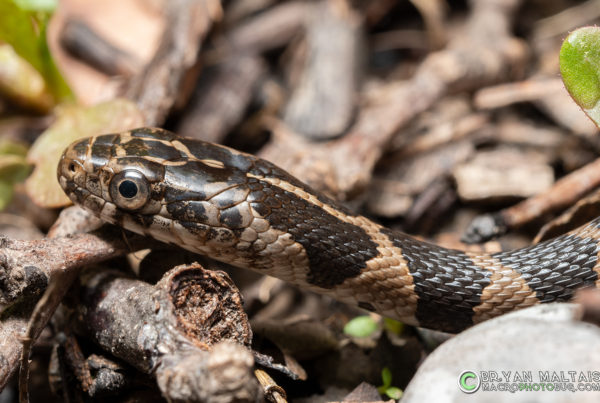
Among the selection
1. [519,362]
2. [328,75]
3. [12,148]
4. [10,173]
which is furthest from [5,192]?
[519,362]

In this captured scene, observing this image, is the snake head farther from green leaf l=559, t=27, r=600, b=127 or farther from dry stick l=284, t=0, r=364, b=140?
green leaf l=559, t=27, r=600, b=127

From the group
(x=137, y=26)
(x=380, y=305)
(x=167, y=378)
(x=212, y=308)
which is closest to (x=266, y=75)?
(x=137, y=26)

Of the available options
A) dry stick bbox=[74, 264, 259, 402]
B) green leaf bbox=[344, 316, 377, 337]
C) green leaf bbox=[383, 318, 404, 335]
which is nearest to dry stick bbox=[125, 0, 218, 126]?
dry stick bbox=[74, 264, 259, 402]

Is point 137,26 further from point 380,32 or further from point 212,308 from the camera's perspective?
point 212,308

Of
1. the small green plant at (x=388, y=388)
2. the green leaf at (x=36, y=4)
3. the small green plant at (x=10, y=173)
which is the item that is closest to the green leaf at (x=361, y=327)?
the small green plant at (x=388, y=388)

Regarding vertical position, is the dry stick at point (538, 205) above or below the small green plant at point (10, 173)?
above

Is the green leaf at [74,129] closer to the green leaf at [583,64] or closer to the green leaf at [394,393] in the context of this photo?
the green leaf at [394,393]
